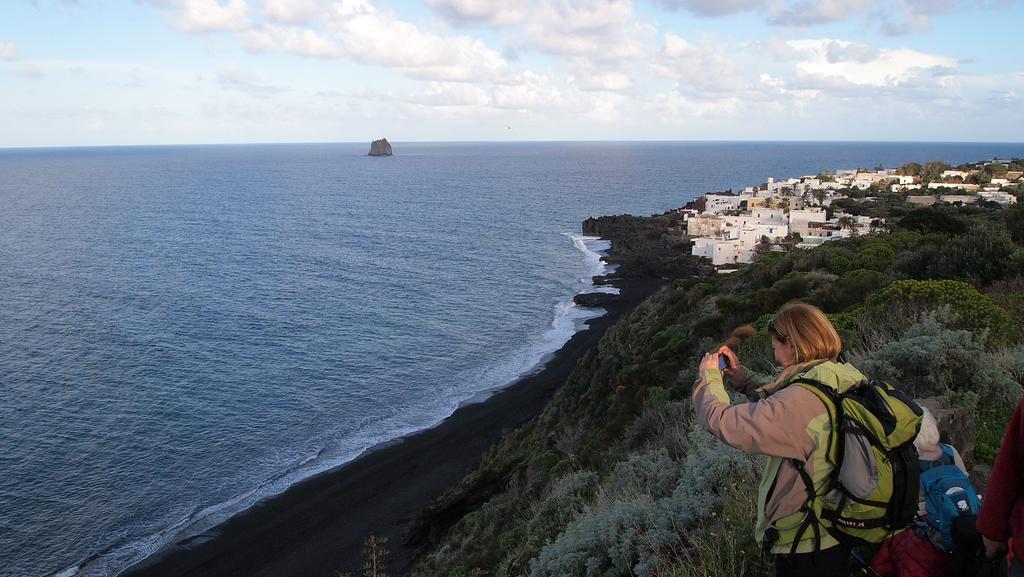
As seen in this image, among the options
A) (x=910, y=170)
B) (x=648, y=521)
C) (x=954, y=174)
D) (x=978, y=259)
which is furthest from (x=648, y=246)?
(x=648, y=521)

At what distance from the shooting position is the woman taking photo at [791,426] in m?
3.18

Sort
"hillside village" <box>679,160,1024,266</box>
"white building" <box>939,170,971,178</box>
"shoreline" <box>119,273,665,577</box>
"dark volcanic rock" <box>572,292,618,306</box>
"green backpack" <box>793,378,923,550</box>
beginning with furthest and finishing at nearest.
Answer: "white building" <box>939,170,971,178</box> < "hillside village" <box>679,160,1024,266</box> < "dark volcanic rock" <box>572,292,618,306</box> < "shoreline" <box>119,273,665,577</box> < "green backpack" <box>793,378,923,550</box>

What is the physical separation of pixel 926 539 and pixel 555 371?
31420mm

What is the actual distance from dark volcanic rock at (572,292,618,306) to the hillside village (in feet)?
28.5

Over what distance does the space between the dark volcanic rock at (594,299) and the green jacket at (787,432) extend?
1755 inches

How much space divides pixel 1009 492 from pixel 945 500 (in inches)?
24.8

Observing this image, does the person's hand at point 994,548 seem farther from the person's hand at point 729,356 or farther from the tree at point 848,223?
the tree at point 848,223

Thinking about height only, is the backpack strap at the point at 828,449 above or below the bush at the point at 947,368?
above

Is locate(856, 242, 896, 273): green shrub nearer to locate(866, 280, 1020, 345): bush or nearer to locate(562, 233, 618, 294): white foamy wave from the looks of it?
locate(866, 280, 1020, 345): bush

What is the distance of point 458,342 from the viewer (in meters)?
40.1

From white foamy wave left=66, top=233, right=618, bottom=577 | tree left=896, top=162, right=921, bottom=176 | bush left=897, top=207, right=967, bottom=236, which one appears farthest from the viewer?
tree left=896, top=162, right=921, bottom=176

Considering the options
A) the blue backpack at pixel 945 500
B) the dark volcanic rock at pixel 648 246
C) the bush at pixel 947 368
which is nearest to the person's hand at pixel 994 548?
the blue backpack at pixel 945 500

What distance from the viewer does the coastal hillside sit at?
19.1 ft

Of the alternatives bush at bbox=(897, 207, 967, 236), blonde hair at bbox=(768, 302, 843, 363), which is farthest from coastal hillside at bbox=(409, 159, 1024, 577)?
bush at bbox=(897, 207, 967, 236)
